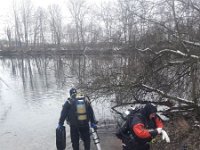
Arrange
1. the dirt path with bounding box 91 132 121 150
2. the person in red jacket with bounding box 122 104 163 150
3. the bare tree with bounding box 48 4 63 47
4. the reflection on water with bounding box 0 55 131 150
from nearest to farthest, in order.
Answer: the person in red jacket with bounding box 122 104 163 150 → the dirt path with bounding box 91 132 121 150 → the reflection on water with bounding box 0 55 131 150 → the bare tree with bounding box 48 4 63 47

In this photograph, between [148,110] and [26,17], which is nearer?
[148,110]

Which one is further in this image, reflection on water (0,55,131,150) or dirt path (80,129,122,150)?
reflection on water (0,55,131,150)

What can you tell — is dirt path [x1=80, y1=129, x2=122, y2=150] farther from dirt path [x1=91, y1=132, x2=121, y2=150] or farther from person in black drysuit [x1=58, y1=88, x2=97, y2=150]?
person in black drysuit [x1=58, y1=88, x2=97, y2=150]

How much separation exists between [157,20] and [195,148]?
4.71 meters

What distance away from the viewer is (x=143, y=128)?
601 cm

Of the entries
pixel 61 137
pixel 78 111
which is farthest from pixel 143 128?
pixel 61 137

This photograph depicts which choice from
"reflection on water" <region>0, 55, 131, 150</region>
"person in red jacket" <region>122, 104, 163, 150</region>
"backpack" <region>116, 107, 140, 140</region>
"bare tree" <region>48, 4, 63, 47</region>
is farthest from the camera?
"bare tree" <region>48, 4, 63, 47</region>

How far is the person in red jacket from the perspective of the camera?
Result: 5.96m

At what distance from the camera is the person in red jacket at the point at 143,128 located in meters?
5.96

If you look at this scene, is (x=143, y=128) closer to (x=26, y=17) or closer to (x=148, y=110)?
(x=148, y=110)

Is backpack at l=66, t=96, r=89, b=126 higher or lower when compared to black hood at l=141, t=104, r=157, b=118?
lower

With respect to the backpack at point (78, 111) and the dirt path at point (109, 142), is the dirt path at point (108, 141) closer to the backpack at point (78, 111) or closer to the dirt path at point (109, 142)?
the dirt path at point (109, 142)

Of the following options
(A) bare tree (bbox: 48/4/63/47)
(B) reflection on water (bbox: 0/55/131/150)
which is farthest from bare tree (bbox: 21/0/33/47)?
(B) reflection on water (bbox: 0/55/131/150)

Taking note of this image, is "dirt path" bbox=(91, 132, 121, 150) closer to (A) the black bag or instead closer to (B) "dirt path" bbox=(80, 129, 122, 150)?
(B) "dirt path" bbox=(80, 129, 122, 150)
